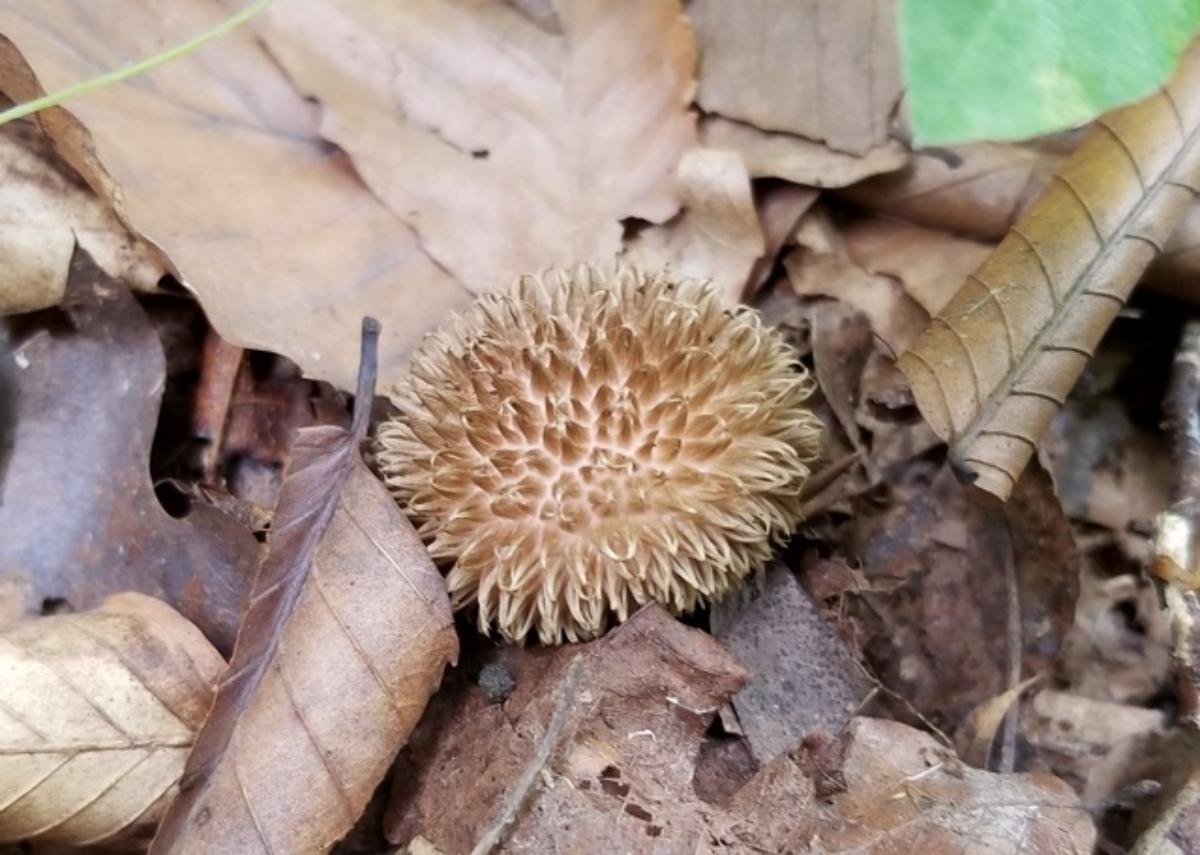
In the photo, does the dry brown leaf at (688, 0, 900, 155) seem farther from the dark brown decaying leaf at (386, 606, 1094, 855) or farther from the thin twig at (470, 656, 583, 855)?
the thin twig at (470, 656, 583, 855)

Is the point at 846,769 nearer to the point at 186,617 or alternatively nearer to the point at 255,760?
the point at 255,760

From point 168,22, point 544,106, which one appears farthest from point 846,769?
point 168,22

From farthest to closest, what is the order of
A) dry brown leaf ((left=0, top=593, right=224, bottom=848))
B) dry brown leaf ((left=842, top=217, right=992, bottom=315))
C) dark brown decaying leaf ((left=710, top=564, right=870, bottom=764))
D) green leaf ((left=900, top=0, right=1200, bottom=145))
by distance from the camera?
dry brown leaf ((left=842, top=217, right=992, bottom=315)) < dark brown decaying leaf ((left=710, top=564, right=870, bottom=764)) < dry brown leaf ((left=0, top=593, right=224, bottom=848)) < green leaf ((left=900, top=0, right=1200, bottom=145))

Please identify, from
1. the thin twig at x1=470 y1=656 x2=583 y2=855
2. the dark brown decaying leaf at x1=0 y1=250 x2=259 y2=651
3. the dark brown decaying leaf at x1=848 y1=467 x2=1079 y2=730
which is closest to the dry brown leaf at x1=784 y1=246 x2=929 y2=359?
the dark brown decaying leaf at x1=848 y1=467 x2=1079 y2=730

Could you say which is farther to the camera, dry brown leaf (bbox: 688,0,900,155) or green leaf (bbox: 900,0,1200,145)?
dry brown leaf (bbox: 688,0,900,155)

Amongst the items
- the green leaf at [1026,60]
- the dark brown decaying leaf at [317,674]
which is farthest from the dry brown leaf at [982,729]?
the green leaf at [1026,60]
